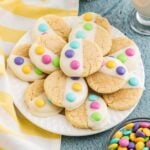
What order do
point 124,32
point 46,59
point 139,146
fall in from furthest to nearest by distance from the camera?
point 124,32, point 46,59, point 139,146

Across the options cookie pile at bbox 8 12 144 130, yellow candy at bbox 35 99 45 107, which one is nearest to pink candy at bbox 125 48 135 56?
cookie pile at bbox 8 12 144 130

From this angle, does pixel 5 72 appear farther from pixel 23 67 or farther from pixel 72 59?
pixel 72 59

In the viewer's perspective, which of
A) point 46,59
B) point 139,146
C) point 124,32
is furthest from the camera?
point 124,32

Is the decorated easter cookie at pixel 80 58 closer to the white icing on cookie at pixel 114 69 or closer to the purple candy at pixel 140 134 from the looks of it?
the white icing on cookie at pixel 114 69

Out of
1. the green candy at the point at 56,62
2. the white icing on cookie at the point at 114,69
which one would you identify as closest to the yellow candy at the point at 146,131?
the white icing on cookie at the point at 114,69

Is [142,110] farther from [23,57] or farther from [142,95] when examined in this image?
[23,57]

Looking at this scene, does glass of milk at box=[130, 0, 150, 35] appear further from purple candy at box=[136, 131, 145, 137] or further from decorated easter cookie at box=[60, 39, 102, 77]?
purple candy at box=[136, 131, 145, 137]

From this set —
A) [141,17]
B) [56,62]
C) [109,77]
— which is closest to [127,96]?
[109,77]
